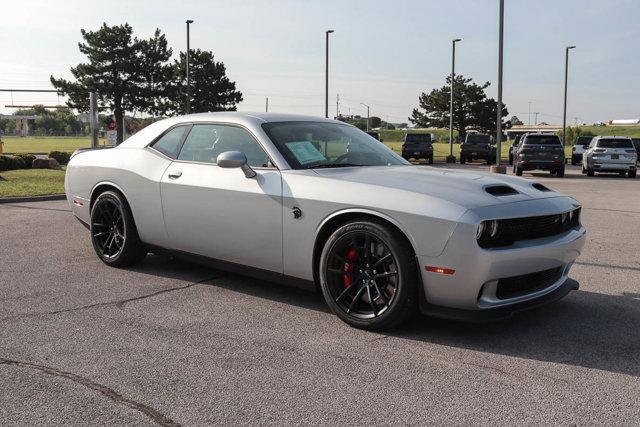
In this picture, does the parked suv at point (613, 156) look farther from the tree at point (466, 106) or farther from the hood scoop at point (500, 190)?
the tree at point (466, 106)

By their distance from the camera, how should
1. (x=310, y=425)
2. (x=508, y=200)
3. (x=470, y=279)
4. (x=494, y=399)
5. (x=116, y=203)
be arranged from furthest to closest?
(x=116, y=203)
(x=508, y=200)
(x=470, y=279)
(x=494, y=399)
(x=310, y=425)

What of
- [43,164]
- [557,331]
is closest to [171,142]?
[557,331]

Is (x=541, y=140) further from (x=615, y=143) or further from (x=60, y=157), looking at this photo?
(x=60, y=157)

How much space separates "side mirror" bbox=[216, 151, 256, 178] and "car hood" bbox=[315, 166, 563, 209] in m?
0.52

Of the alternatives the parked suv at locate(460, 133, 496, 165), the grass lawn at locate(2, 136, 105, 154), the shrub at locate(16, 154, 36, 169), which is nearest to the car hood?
the shrub at locate(16, 154, 36, 169)

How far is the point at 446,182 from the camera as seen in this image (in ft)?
13.8

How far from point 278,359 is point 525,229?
175 centimetres

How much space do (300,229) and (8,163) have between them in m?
16.5

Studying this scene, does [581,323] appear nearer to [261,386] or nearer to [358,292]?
[358,292]

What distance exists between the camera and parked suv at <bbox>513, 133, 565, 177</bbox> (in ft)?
74.3

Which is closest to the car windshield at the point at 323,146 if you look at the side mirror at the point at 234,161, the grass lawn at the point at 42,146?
the side mirror at the point at 234,161

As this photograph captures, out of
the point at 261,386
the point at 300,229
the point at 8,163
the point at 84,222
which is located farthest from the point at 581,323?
the point at 8,163

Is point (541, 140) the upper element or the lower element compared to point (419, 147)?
upper

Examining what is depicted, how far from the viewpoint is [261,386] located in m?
3.18
